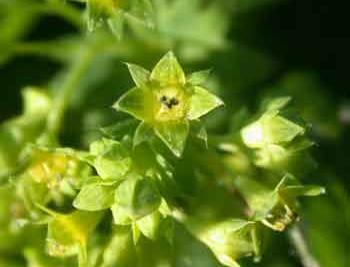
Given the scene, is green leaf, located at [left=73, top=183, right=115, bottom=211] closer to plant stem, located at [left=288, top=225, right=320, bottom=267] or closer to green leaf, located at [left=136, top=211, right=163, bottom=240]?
green leaf, located at [left=136, top=211, right=163, bottom=240]

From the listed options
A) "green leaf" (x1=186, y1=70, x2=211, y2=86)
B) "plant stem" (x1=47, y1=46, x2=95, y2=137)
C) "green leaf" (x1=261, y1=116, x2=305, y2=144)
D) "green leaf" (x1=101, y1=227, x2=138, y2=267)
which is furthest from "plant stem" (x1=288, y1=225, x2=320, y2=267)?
"plant stem" (x1=47, y1=46, x2=95, y2=137)

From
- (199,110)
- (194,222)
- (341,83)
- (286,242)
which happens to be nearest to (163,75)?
(199,110)

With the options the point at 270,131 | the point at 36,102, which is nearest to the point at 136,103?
the point at 270,131

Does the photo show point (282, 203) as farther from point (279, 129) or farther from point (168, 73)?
point (168, 73)

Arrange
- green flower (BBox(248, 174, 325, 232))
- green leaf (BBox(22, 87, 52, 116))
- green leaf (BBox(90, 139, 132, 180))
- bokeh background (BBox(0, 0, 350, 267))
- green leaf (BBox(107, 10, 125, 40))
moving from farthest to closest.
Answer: bokeh background (BBox(0, 0, 350, 267)) → green leaf (BBox(22, 87, 52, 116)) → green leaf (BBox(107, 10, 125, 40)) → green flower (BBox(248, 174, 325, 232)) → green leaf (BBox(90, 139, 132, 180))

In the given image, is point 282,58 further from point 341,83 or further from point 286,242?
point 286,242
